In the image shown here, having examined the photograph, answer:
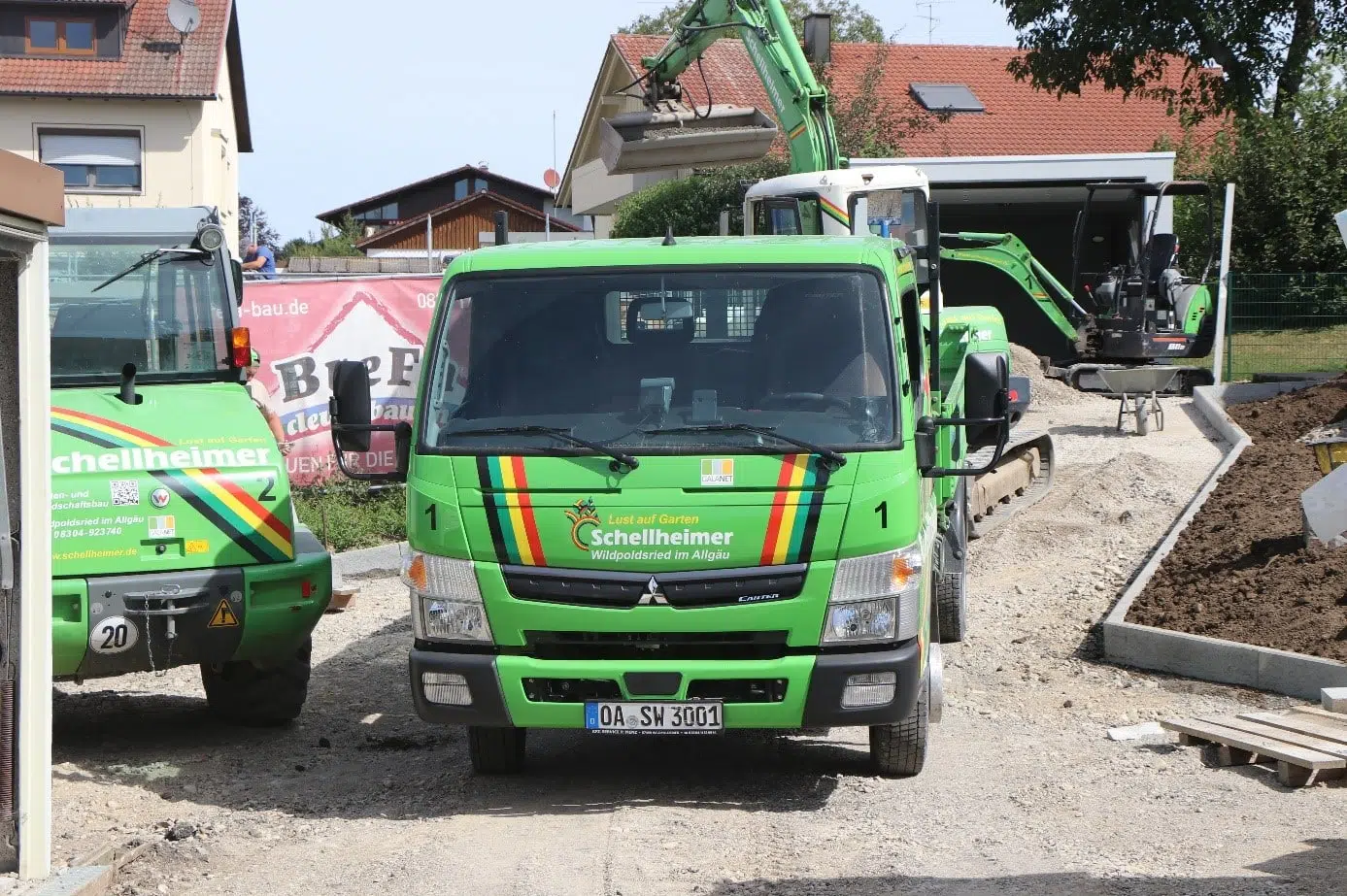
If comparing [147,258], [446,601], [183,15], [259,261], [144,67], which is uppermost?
[183,15]

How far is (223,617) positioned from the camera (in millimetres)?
7730

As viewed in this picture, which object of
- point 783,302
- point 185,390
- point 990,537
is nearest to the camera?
point 783,302

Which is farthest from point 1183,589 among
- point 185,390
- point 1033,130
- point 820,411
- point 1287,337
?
point 1033,130

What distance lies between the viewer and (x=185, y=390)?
27.8 feet

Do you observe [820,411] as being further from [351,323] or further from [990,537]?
[351,323]

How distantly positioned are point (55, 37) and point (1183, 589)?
33439 millimetres

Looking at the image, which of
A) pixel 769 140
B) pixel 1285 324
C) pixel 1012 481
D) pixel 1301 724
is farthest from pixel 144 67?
pixel 1301 724

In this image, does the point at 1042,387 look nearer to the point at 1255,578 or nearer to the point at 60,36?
the point at 1255,578

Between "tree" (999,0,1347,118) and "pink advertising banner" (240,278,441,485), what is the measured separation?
20336 mm

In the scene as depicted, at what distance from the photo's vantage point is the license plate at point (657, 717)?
6.77 m

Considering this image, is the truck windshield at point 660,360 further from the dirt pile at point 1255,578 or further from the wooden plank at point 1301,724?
the dirt pile at point 1255,578

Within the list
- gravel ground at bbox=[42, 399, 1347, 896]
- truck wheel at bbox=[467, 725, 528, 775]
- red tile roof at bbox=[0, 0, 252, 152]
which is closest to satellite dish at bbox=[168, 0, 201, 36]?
red tile roof at bbox=[0, 0, 252, 152]

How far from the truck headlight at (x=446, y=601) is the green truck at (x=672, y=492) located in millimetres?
10

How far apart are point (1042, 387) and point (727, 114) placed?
7817 mm
